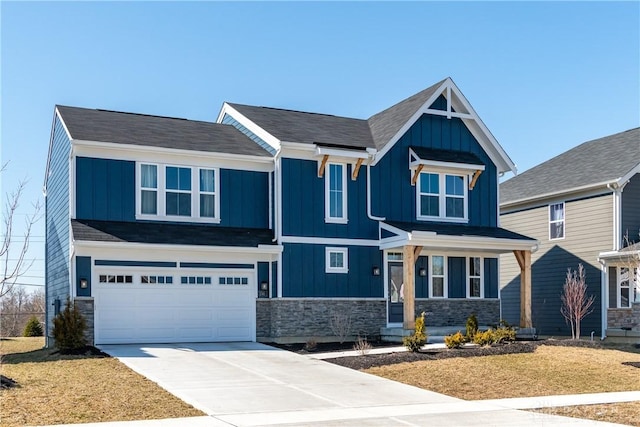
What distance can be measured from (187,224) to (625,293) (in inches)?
599

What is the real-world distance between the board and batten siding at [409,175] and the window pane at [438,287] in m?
2.15

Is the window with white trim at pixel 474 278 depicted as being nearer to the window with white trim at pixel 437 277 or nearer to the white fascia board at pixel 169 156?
the window with white trim at pixel 437 277

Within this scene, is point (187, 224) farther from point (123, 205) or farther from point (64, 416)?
point (64, 416)

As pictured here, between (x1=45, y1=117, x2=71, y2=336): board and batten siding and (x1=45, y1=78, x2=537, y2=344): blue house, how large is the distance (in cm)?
11

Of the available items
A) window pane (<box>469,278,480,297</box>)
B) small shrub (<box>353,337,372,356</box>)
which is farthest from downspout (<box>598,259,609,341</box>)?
small shrub (<box>353,337,372,356</box>)

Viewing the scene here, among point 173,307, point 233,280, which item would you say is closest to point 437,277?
point 233,280

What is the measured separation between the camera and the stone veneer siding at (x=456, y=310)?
25.5 m

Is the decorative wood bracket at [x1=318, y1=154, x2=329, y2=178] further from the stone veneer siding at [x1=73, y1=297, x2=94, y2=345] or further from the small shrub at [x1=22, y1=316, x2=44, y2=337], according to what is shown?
the small shrub at [x1=22, y1=316, x2=44, y2=337]

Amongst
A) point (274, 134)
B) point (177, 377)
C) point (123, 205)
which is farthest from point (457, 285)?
point (177, 377)

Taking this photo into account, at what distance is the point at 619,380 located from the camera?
16500 mm

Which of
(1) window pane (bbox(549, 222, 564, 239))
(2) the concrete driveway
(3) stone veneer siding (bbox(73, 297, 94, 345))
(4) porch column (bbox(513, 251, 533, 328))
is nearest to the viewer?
(2) the concrete driveway

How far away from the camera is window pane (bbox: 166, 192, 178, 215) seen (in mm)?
23078

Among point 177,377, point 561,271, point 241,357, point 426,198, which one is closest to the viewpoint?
point 177,377

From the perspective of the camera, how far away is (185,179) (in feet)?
76.5
